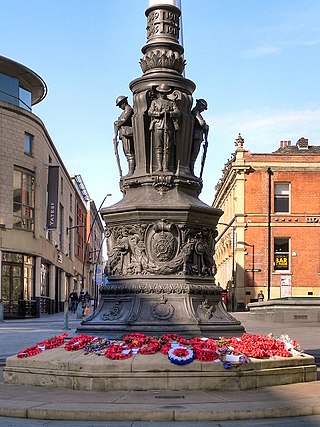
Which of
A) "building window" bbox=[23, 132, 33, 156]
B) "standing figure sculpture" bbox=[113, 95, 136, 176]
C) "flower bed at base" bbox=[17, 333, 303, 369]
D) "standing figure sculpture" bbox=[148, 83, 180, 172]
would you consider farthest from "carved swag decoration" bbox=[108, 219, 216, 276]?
"building window" bbox=[23, 132, 33, 156]

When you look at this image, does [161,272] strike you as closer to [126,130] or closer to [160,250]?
[160,250]

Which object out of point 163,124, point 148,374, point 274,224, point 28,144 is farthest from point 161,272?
point 274,224

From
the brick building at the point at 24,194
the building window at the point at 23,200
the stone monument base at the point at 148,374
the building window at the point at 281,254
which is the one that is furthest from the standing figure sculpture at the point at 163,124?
the building window at the point at 281,254

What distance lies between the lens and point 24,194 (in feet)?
163

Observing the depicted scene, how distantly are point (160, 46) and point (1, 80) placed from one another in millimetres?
38025

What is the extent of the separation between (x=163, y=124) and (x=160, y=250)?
2210mm

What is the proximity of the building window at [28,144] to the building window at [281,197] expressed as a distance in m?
19.6

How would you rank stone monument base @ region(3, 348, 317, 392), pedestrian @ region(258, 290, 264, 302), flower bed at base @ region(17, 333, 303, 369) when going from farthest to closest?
1. pedestrian @ region(258, 290, 264, 302)
2. flower bed at base @ region(17, 333, 303, 369)
3. stone monument base @ region(3, 348, 317, 392)

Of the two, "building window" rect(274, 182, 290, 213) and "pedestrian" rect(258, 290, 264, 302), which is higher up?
"building window" rect(274, 182, 290, 213)

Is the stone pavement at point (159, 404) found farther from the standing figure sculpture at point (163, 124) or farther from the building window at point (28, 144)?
the building window at point (28, 144)

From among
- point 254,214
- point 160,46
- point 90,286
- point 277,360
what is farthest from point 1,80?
point 90,286

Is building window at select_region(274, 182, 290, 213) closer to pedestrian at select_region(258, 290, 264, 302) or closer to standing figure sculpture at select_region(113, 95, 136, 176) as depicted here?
pedestrian at select_region(258, 290, 264, 302)

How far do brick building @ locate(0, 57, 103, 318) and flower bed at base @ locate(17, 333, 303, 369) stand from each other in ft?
119

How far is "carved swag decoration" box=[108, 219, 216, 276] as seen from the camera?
1259 cm
